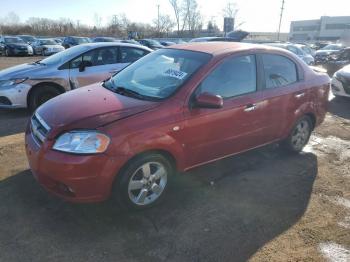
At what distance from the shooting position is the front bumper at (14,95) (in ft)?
21.6

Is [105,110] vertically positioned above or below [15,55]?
above

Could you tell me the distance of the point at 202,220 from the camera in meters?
3.47

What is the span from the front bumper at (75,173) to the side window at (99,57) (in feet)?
13.8

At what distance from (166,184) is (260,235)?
1.10m

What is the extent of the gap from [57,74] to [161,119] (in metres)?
4.28

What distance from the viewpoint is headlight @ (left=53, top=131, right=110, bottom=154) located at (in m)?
3.05

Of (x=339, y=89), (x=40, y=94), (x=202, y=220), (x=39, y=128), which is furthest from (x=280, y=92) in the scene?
(x=339, y=89)

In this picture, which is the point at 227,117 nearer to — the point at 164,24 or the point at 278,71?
the point at 278,71

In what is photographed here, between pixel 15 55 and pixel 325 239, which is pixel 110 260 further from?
pixel 15 55

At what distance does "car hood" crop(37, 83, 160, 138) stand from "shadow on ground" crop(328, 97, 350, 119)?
6.22m

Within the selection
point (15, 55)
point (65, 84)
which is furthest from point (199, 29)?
point (65, 84)

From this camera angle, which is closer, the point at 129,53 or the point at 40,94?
the point at 40,94

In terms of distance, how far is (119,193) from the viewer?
3297 millimetres

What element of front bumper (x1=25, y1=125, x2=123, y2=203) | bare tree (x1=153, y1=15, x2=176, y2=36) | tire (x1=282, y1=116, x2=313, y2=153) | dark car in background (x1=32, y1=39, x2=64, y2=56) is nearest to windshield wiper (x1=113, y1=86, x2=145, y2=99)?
front bumper (x1=25, y1=125, x2=123, y2=203)
